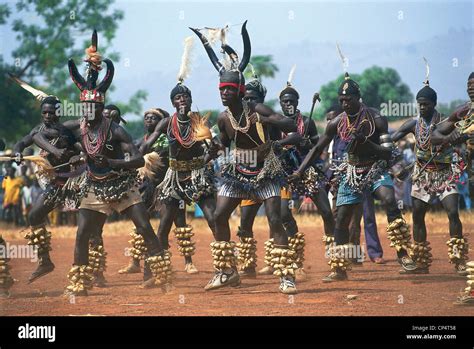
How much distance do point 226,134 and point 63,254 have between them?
6.99 meters

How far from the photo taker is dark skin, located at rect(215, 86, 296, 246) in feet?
35.3

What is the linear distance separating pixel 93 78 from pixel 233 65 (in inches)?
62.6

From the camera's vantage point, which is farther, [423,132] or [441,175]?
[423,132]

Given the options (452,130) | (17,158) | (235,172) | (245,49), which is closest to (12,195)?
(17,158)

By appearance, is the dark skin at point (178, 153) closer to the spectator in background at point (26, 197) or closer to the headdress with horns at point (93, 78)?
the headdress with horns at point (93, 78)

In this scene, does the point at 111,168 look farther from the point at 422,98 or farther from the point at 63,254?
the point at 63,254

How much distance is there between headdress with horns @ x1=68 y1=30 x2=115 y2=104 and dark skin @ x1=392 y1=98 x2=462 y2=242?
382 cm

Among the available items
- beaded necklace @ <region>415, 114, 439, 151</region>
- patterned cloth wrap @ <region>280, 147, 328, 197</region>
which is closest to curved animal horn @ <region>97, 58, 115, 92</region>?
patterned cloth wrap @ <region>280, 147, 328, 197</region>

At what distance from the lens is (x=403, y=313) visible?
9.47m

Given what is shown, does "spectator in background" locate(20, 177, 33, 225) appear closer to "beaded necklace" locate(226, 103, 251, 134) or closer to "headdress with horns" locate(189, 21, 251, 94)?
"headdress with horns" locate(189, 21, 251, 94)

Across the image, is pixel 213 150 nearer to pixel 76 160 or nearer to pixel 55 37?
pixel 76 160

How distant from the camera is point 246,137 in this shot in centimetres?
1099

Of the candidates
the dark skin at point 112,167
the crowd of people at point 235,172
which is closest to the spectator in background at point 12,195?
the crowd of people at point 235,172

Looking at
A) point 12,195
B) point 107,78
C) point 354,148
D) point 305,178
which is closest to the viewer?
point 107,78
